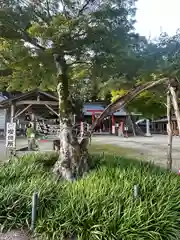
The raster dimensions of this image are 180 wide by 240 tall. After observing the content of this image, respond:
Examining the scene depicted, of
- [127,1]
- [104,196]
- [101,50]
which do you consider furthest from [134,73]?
[104,196]

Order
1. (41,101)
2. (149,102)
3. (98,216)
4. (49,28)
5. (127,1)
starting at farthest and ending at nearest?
(41,101) < (149,102) < (127,1) < (49,28) < (98,216)

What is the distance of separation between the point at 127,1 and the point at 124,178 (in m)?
3.82

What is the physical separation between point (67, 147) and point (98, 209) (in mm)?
2400

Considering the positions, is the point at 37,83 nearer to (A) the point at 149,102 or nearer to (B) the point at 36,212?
(A) the point at 149,102

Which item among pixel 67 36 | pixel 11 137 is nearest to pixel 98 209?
pixel 67 36

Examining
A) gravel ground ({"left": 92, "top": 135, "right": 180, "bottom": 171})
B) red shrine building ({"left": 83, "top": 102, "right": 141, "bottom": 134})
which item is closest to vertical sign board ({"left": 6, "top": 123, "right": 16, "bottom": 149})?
gravel ground ({"left": 92, "top": 135, "right": 180, "bottom": 171})

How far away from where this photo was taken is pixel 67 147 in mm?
5203

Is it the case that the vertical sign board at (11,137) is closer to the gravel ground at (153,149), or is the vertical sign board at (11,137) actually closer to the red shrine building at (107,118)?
the gravel ground at (153,149)

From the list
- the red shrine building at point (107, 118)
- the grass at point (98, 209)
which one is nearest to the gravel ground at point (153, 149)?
the grass at point (98, 209)

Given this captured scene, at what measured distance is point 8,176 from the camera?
4.21 m

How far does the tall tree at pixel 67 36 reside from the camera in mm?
4582

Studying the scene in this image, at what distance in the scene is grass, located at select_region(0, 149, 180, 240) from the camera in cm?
268

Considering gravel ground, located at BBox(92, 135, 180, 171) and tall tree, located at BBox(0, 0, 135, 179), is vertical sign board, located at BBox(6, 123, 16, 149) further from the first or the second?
gravel ground, located at BBox(92, 135, 180, 171)

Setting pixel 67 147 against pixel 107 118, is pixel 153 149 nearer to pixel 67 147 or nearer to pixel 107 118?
pixel 67 147
